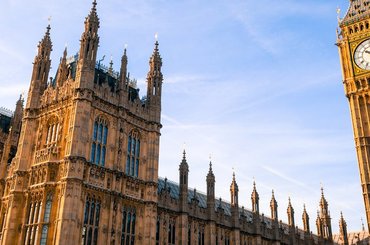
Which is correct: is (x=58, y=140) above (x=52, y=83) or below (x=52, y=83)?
below

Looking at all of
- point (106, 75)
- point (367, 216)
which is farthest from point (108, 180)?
point (367, 216)

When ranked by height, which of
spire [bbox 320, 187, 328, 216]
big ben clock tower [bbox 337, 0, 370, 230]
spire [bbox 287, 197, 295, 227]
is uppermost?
big ben clock tower [bbox 337, 0, 370, 230]

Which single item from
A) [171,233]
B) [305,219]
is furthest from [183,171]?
[305,219]

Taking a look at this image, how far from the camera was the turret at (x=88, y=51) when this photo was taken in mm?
38422

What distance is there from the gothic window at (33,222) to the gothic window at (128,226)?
688cm

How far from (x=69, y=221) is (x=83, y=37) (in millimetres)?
16559

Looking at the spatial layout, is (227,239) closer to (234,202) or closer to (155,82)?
(234,202)

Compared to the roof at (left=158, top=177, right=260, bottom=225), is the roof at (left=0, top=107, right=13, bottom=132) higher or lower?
higher

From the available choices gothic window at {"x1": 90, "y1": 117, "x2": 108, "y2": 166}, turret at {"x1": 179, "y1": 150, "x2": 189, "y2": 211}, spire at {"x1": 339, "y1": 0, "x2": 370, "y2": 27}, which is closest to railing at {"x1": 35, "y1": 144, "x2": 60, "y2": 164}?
gothic window at {"x1": 90, "y1": 117, "x2": 108, "y2": 166}

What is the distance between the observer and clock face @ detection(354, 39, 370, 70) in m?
74.0

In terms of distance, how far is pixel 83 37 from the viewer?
40.3m

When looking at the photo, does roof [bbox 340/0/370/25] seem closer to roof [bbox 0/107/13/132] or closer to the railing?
roof [bbox 0/107/13/132]

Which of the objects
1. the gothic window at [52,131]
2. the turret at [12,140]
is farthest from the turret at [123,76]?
the turret at [12,140]

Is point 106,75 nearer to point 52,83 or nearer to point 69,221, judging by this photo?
point 52,83
